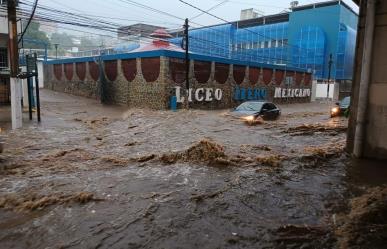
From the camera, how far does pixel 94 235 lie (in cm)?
470

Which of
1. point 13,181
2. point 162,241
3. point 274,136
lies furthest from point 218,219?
point 274,136

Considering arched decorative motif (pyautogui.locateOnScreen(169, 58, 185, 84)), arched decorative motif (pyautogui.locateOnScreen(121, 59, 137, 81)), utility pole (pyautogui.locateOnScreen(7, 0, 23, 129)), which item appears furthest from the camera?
arched decorative motif (pyautogui.locateOnScreen(121, 59, 137, 81))

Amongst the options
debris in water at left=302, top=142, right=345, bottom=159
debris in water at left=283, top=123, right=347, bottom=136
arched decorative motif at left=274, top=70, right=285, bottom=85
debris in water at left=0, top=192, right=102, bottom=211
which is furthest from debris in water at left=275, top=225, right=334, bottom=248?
arched decorative motif at left=274, top=70, right=285, bottom=85

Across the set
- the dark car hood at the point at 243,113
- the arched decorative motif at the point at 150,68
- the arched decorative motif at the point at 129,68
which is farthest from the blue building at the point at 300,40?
the dark car hood at the point at 243,113

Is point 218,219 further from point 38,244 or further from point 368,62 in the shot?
point 368,62

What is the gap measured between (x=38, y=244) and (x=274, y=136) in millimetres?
9844

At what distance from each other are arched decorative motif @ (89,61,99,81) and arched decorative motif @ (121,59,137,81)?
16.7 feet

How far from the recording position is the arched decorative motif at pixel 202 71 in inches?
1053

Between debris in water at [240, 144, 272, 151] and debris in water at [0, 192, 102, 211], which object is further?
debris in water at [240, 144, 272, 151]

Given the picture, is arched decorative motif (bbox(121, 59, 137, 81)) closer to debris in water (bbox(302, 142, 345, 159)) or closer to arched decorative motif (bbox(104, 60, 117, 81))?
arched decorative motif (bbox(104, 60, 117, 81))

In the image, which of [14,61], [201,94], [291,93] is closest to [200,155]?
[14,61]

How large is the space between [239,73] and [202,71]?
5215mm

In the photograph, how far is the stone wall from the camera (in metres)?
25.1

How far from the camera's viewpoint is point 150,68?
25.4 metres
